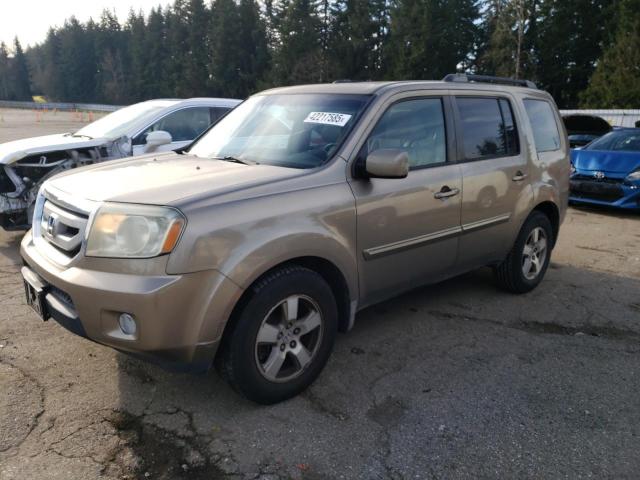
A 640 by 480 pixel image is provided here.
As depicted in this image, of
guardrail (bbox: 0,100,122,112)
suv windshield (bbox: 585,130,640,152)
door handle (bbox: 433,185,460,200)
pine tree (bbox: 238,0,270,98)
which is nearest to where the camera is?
door handle (bbox: 433,185,460,200)

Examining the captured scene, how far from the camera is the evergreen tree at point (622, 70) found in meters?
28.5

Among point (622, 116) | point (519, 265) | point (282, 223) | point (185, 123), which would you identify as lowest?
point (622, 116)

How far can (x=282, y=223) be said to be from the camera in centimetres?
280

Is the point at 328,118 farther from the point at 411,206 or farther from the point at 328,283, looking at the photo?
the point at 328,283

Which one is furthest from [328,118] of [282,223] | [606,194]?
[606,194]

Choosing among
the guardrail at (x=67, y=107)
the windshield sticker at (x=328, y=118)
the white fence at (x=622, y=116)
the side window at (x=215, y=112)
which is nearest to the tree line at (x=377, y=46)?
the white fence at (x=622, y=116)

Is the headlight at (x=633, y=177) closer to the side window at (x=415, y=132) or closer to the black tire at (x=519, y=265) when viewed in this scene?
the black tire at (x=519, y=265)

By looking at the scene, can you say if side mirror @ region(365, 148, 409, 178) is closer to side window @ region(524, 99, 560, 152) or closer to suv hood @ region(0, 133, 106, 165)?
side window @ region(524, 99, 560, 152)

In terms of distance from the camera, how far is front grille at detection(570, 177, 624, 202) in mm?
8383

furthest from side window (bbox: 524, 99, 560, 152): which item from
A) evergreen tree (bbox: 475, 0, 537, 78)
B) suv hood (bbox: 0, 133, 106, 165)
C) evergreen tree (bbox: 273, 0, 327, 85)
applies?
evergreen tree (bbox: 273, 0, 327, 85)

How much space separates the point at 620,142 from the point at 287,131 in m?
8.08

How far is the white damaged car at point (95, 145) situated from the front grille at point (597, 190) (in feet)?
Result: 19.4

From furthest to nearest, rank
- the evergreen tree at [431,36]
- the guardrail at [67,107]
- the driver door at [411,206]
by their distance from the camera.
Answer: the guardrail at [67,107] < the evergreen tree at [431,36] < the driver door at [411,206]

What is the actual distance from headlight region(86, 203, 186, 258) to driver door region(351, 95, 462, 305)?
1.17m
